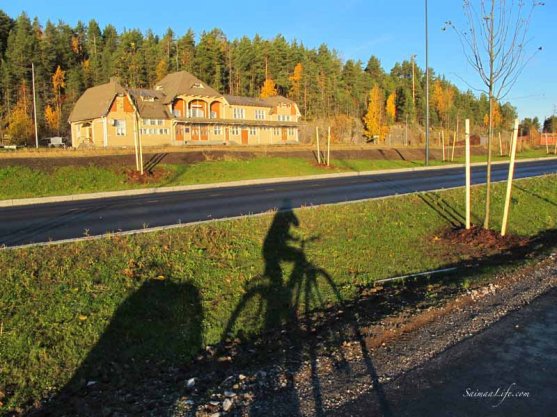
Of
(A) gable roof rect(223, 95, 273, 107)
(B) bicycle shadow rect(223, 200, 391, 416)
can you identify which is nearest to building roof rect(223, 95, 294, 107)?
(A) gable roof rect(223, 95, 273, 107)

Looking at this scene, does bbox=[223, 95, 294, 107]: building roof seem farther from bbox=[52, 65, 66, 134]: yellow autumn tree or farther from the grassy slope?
bbox=[52, 65, 66, 134]: yellow autumn tree

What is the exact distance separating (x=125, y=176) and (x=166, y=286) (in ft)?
58.2

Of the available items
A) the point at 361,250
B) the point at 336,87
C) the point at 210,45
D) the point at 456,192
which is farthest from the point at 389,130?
the point at 361,250

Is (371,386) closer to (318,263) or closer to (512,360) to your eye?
(512,360)

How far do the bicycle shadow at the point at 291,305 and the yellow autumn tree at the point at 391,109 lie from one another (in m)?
89.9

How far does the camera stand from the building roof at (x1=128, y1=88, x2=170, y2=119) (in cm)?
5256

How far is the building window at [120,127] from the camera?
5091 cm

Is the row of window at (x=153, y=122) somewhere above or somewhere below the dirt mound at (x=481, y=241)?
above

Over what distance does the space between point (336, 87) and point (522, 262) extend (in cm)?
9011

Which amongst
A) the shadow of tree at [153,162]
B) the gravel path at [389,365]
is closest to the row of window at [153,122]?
the shadow of tree at [153,162]

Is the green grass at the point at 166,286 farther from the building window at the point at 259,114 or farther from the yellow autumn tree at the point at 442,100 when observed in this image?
the yellow autumn tree at the point at 442,100

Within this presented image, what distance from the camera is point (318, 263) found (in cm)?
978

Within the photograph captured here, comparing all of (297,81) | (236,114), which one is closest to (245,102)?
(236,114)

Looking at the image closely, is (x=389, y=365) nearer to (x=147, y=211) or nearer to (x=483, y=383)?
(x=483, y=383)
